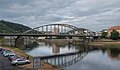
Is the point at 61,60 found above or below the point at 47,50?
below

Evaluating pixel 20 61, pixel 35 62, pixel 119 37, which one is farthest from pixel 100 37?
pixel 35 62

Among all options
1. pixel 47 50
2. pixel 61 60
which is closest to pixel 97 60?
Answer: pixel 61 60

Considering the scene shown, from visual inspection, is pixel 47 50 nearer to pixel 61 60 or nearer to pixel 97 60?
pixel 61 60

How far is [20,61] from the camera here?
115 feet

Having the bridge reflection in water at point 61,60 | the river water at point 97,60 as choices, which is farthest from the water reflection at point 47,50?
the bridge reflection in water at point 61,60

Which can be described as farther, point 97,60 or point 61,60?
point 61,60

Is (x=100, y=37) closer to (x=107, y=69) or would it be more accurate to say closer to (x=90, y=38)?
A: (x=90, y=38)

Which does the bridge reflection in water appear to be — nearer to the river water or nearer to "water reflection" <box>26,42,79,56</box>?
the river water

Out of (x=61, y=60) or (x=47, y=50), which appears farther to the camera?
(x=47, y=50)

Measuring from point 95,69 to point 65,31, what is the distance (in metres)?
134

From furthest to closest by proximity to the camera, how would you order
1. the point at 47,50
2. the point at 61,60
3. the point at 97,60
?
1. the point at 47,50
2. the point at 61,60
3. the point at 97,60

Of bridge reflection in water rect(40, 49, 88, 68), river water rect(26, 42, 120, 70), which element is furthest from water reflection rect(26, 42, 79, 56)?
bridge reflection in water rect(40, 49, 88, 68)

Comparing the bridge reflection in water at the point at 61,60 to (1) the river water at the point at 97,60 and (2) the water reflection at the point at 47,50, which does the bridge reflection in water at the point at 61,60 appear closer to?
(1) the river water at the point at 97,60

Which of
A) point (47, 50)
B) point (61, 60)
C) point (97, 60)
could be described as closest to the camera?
point (97, 60)
